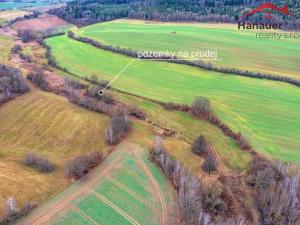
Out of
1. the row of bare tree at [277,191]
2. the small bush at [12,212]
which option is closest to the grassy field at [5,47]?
the small bush at [12,212]

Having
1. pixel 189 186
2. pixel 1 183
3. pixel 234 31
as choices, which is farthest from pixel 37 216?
pixel 234 31

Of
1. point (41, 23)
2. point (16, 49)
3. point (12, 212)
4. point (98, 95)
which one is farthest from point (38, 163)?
point (41, 23)

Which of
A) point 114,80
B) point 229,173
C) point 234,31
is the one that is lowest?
point 229,173

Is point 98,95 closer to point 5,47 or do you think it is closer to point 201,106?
point 201,106

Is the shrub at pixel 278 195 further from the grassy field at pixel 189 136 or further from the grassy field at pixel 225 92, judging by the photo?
the grassy field at pixel 225 92

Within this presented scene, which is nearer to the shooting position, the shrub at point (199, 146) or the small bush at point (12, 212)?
the small bush at point (12, 212)

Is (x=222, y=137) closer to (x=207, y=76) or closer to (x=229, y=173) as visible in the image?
(x=229, y=173)

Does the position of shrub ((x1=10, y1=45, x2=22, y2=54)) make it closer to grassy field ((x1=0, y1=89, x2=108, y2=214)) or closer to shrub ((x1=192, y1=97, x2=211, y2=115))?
Answer: grassy field ((x1=0, y1=89, x2=108, y2=214))
